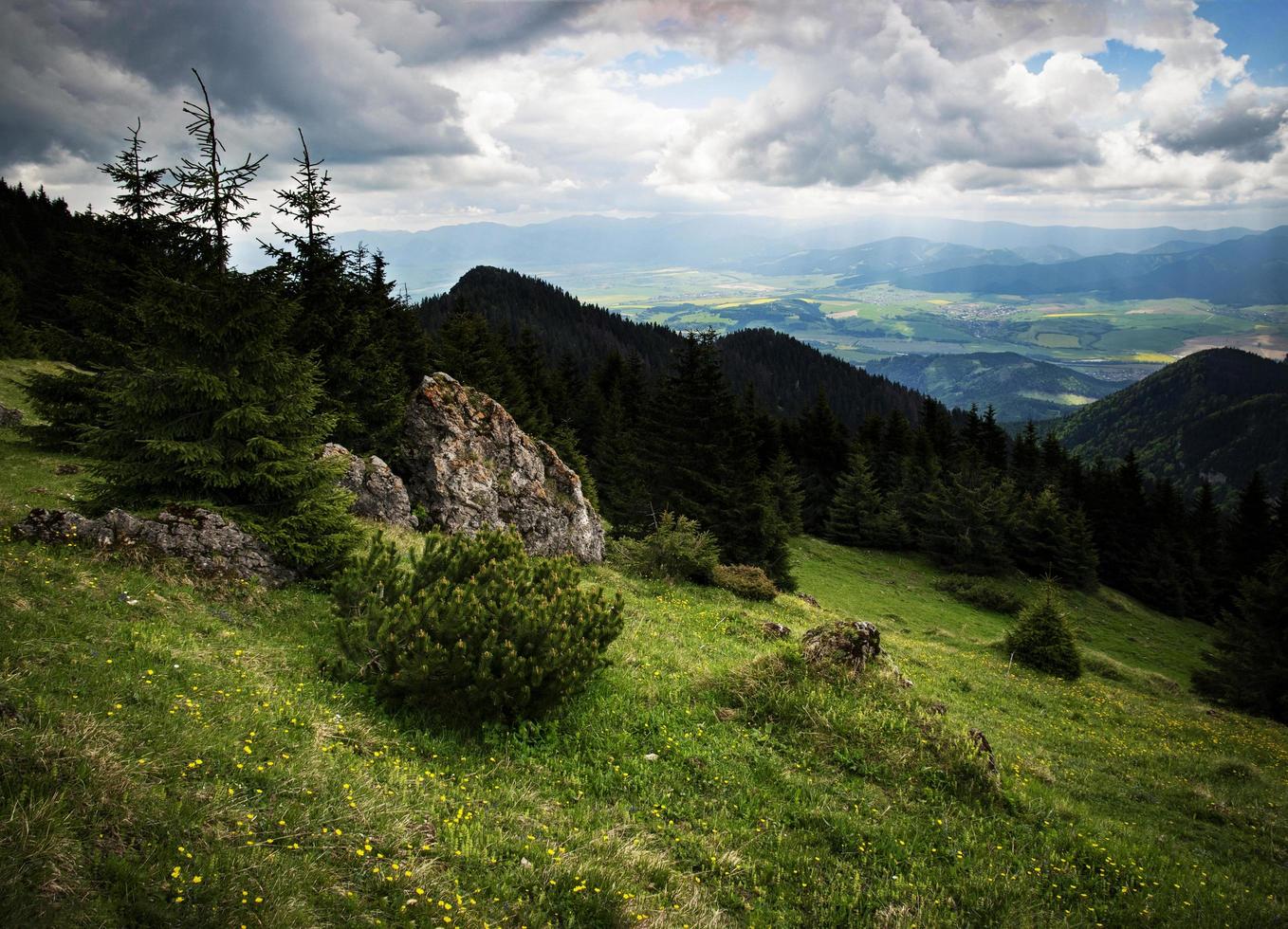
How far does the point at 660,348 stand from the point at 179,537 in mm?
157368

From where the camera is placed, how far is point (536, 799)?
25.1 ft

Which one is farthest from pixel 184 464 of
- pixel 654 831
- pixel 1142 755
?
pixel 1142 755

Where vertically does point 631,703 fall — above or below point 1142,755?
above

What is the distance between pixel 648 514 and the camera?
36250mm

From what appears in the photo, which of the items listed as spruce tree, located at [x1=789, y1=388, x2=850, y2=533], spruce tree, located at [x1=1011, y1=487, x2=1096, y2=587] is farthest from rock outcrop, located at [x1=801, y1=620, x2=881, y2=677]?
spruce tree, located at [x1=789, y1=388, x2=850, y2=533]

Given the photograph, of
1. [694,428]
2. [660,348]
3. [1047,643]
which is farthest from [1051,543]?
[660,348]

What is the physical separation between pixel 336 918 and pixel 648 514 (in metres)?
31.6

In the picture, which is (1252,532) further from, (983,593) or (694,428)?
(694,428)

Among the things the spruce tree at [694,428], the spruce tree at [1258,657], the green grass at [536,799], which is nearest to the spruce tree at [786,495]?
the spruce tree at [694,428]

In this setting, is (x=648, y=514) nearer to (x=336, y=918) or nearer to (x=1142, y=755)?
(x=1142, y=755)

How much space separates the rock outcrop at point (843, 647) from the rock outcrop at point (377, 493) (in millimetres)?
14676

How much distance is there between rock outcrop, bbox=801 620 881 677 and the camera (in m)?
12.0

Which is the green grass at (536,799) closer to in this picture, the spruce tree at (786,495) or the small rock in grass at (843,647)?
the small rock in grass at (843,647)

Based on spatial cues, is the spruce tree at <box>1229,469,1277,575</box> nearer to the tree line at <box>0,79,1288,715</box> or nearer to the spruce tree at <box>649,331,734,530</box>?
the tree line at <box>0,79,1288,715</box>
